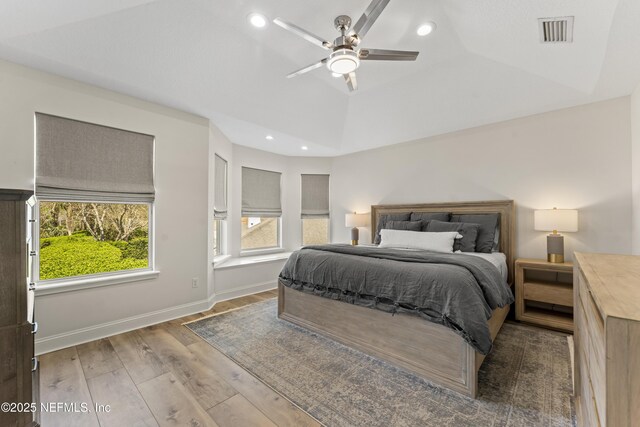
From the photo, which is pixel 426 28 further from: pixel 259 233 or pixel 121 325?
pixel 121 325

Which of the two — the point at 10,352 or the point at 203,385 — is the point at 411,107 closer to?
the point at 203,385

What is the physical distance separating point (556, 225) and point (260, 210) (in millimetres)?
4189

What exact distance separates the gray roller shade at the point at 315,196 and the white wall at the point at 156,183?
225 centimetres

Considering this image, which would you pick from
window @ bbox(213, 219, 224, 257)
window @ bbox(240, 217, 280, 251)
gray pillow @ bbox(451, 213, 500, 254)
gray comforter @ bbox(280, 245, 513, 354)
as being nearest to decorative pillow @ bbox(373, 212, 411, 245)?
gray pillow @ bbox(451, 213, 500, 254)

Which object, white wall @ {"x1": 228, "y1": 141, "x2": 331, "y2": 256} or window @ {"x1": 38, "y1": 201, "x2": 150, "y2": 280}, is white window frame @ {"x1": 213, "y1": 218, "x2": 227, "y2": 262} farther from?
window @ {"x1": 38, "y1": 201, "x2": 150, "y2": 280}

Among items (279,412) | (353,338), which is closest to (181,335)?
(279,412)

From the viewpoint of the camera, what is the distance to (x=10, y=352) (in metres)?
1.02

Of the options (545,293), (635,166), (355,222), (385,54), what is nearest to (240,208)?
(355,222)

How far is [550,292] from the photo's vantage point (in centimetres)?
288

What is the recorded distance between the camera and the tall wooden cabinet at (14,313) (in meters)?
1.00

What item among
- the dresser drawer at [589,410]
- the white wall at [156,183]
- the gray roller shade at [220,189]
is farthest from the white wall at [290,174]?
the dresser drawer at [589,410]

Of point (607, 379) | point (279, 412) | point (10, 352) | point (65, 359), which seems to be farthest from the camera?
point (65, 359)

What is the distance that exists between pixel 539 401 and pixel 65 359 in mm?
3595

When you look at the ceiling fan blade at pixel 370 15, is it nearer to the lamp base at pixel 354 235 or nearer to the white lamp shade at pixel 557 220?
the white lamp shade at pixel 557 220
